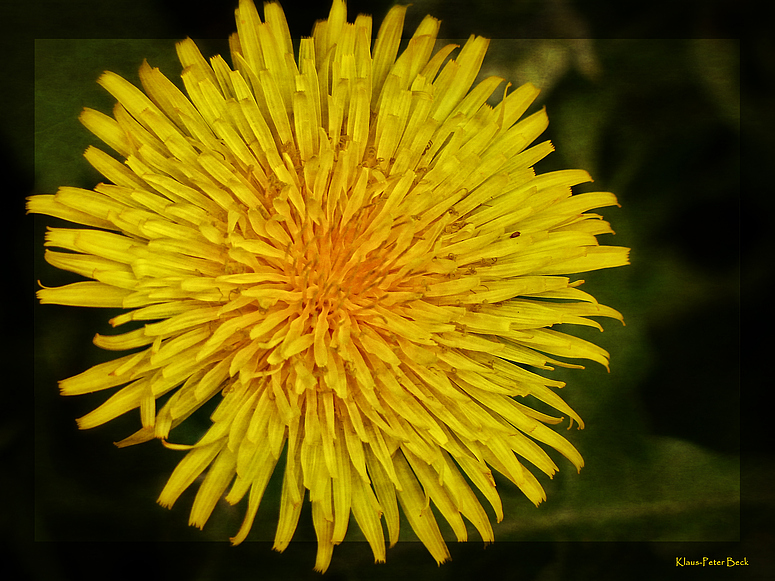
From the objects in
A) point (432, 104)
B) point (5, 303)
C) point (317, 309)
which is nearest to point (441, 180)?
point (432, 104)

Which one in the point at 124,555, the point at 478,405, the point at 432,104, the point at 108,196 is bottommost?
the point at 124,555

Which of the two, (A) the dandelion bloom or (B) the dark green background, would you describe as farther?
(B) the dark green background

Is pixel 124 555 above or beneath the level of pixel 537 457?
beneath

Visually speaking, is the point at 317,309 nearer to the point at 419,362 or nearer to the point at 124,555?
the point at 419,362

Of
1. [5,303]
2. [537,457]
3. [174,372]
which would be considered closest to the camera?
[174,372]

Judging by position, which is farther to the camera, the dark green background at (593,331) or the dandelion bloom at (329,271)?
the dark green background at (593,331)
